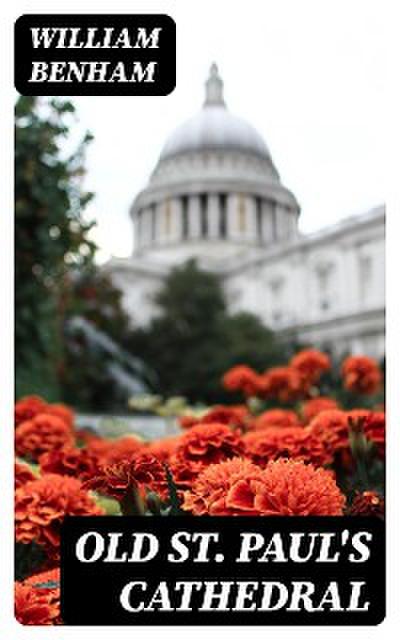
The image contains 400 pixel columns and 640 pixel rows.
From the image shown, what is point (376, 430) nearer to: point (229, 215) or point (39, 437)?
point (39, 437)

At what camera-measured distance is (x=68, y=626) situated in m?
1.04

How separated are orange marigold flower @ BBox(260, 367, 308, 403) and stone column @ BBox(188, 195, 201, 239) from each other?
0.63 meters

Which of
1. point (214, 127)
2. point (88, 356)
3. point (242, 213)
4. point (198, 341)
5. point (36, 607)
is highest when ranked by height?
point (198, 341)

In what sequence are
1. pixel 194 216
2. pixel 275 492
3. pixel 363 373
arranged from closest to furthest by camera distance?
pixel 275 492 → pixel 363 373 → pixel 194 216

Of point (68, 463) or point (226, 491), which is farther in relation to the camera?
point (68, 463)

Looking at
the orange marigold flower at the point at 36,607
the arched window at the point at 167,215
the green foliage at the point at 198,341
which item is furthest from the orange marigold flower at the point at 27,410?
the green foliage at the point at 198,341

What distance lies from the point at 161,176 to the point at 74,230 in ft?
5.53

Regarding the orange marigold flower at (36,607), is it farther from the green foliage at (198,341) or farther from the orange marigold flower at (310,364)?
the green foliage at (198,341)

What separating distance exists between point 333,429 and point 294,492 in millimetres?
420

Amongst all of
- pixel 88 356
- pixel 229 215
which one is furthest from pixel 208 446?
pixel 88 356

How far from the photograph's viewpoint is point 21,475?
1.29 m

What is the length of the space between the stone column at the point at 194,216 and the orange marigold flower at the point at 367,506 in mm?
1654
